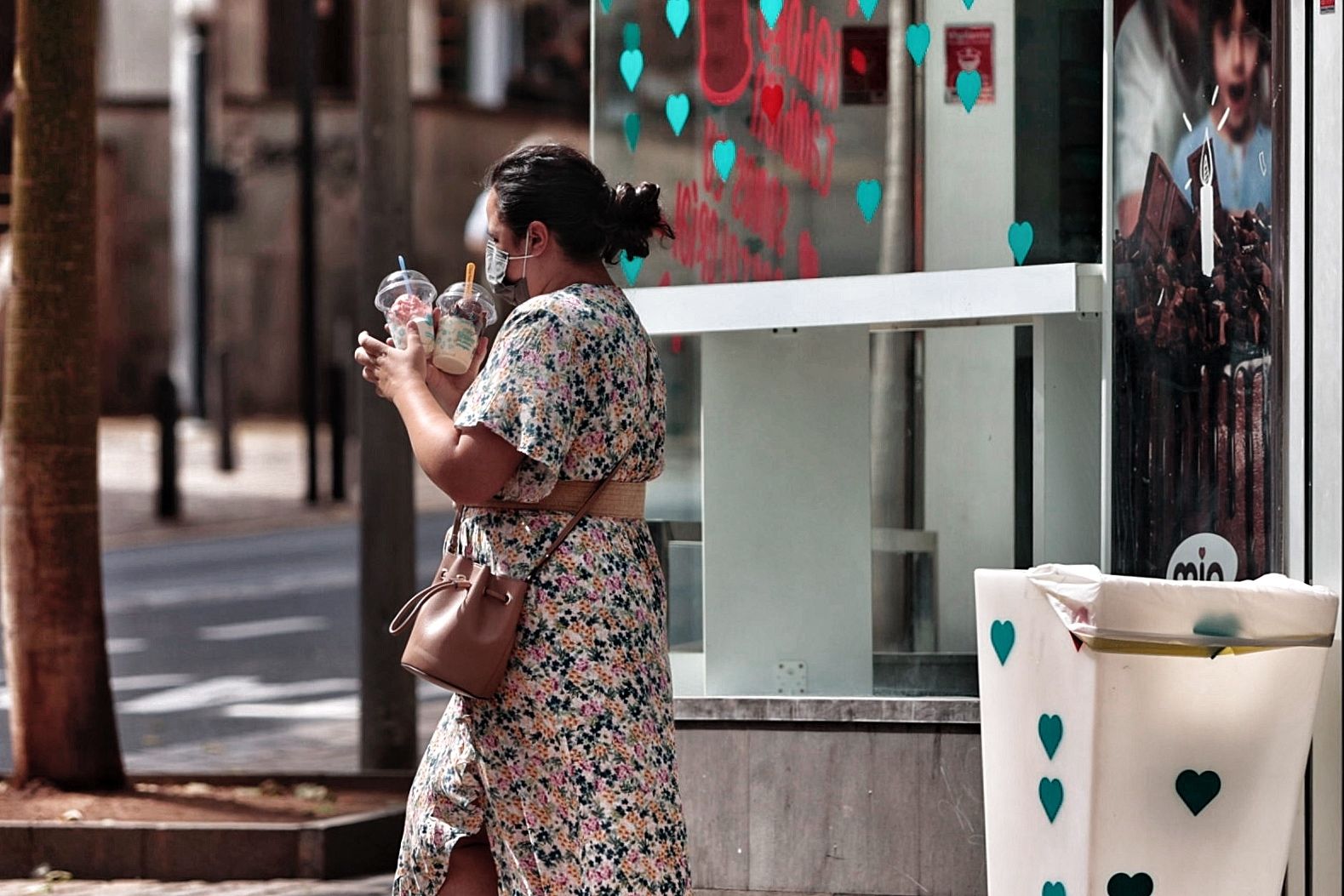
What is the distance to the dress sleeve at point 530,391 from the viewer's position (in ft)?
12.4

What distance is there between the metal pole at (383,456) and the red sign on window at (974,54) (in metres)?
2.87

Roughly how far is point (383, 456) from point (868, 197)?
273 cm

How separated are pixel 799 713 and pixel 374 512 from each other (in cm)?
281

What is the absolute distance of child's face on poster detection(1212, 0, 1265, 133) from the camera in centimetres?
460

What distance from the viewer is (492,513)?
154 inches

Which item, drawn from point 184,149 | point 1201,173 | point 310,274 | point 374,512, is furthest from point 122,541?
point 1201,173

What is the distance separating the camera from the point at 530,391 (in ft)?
12.4

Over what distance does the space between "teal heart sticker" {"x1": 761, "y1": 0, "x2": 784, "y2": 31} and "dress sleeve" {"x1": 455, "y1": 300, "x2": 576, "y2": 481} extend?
2119 millimetres

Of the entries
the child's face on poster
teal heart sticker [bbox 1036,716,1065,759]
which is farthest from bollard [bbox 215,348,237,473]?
teal heart sticker [bbox 1036,716,1065,759]

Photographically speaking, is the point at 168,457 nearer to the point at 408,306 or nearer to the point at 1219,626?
the point at 408,306

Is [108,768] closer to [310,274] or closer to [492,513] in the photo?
[492,513]

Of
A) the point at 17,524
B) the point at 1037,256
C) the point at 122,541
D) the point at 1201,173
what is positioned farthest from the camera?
the point at 122,541

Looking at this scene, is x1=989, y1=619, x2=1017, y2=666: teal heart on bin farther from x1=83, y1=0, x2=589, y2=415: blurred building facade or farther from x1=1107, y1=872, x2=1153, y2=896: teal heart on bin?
x1=83, y1=0, x2=589, y2=415: blurred building facade

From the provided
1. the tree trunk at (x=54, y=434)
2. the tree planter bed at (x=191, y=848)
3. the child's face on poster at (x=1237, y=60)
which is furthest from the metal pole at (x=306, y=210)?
the child's face on poster at (x=1237, y=60)
